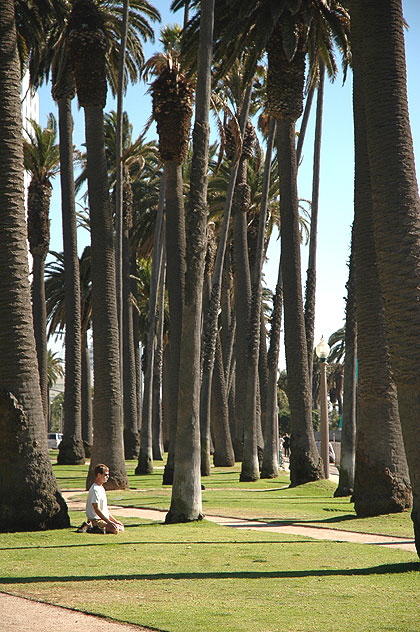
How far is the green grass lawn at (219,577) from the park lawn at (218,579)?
1 centimetres

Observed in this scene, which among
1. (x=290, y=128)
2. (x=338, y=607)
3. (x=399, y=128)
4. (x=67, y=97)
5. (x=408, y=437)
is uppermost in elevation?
(x=67, y=97)

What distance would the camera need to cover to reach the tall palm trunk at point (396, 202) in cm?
972

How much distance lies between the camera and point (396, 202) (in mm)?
10375

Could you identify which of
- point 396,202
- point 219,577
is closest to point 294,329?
point 396,202

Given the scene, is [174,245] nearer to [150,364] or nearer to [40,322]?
[150,364]

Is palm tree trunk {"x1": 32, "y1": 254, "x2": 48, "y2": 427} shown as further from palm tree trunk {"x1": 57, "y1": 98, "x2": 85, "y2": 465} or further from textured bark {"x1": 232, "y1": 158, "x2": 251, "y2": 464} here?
textured bark {"x1": 232, "y1": 158, "x2": 251, "y2": 464}

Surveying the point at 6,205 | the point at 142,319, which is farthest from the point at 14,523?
the point at 142,319

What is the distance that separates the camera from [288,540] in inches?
507

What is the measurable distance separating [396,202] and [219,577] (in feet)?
15.3

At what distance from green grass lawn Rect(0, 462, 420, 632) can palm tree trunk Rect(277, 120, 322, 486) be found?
871 centimetres

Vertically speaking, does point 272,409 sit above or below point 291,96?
below

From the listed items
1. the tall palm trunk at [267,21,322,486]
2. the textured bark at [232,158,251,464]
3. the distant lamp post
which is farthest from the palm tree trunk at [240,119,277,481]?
the textured bark at [232,158,251,464]

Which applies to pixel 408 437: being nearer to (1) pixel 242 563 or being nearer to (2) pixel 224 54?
(1) pixel 242 563

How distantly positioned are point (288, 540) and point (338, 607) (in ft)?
17.7
